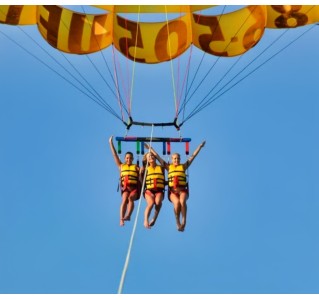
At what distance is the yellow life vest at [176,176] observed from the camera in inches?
400

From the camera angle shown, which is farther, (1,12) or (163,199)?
(1,12)

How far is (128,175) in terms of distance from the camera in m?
10.2

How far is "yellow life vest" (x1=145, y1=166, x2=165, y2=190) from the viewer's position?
10195mm

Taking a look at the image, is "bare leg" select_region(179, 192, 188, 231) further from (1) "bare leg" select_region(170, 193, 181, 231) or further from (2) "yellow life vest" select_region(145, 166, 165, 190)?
(2) "yellow life vest" select_region(145, 166, 165, 190)

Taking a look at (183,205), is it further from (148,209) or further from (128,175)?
(128,175)

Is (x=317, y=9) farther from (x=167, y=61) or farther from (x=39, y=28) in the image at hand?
(x=39, y=28)

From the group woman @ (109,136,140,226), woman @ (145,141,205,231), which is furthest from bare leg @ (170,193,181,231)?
woman @ (109,136,140,226)

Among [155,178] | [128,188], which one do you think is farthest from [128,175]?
[155,178]

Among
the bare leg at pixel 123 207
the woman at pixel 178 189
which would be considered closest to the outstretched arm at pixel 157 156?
the woman at pixel 178 189

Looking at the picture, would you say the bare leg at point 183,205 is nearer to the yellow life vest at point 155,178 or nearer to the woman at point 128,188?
the yellow life vest at point 155,178
